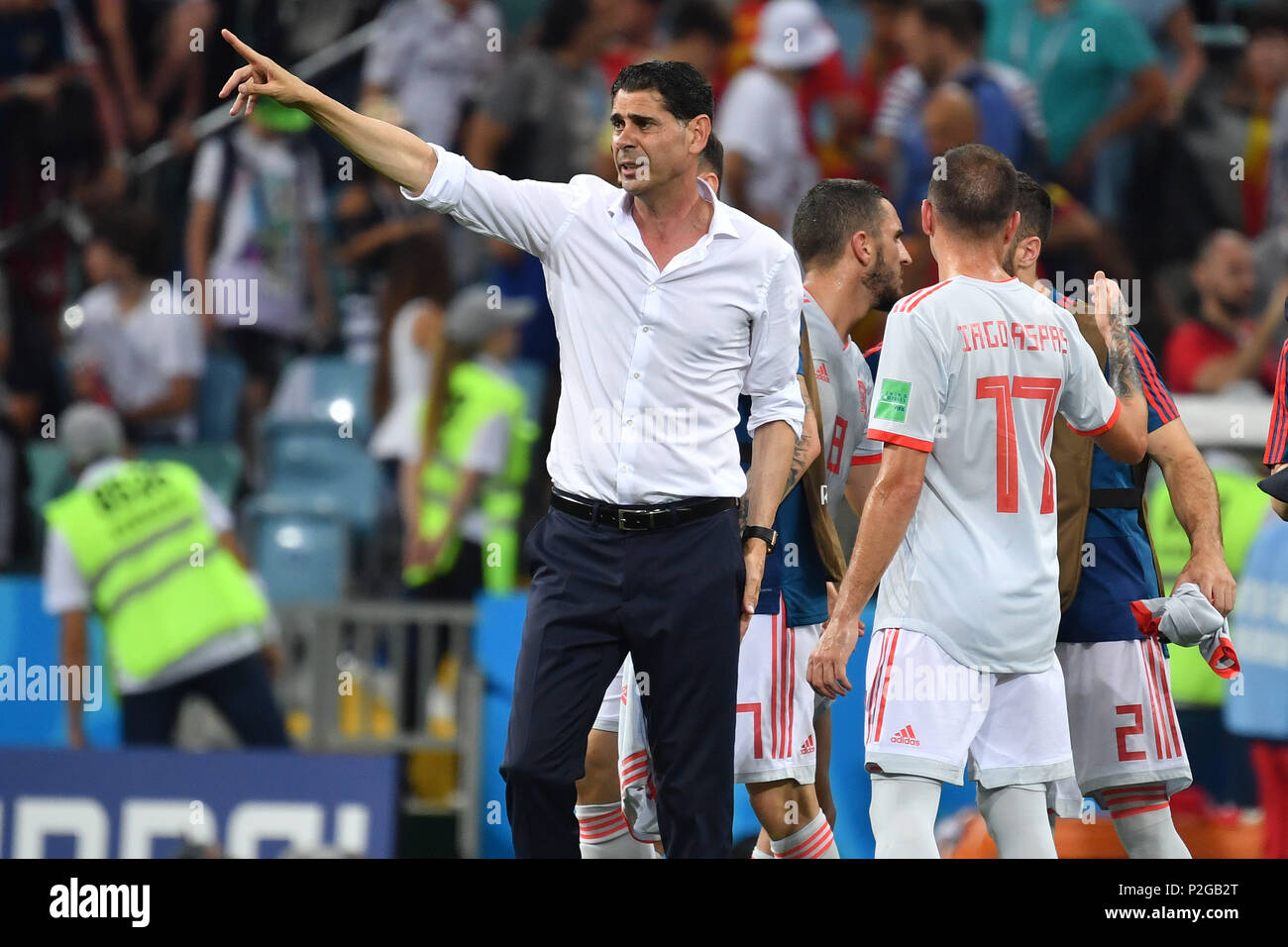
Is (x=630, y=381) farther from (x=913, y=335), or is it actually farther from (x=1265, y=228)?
(x=1265, y=228)

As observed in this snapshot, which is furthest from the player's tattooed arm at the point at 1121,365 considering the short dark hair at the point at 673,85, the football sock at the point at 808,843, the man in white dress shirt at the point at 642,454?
the football sock at the point at 808,843

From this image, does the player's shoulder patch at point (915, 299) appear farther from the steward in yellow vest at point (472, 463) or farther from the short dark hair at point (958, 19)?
the short dark hair at point (958, 19)

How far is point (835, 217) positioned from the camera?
543 cm

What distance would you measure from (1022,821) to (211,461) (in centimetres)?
578

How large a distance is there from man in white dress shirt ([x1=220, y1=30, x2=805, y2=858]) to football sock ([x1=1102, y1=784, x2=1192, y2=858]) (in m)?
1.22

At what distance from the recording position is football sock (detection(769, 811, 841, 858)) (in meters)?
5.17

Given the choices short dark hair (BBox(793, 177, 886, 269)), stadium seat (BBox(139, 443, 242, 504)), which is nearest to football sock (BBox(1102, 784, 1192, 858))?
short dark hair (BBox(793, 177, 886, 269))

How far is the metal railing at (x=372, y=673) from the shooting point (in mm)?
7941

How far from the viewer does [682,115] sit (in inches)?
176

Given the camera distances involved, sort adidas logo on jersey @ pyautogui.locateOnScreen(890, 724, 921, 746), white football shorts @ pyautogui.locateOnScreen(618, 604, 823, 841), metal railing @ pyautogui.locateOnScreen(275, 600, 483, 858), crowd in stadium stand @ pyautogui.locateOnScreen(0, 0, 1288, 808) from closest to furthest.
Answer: adidas logo on jersey @ pyautogui.locateOnScreen(890, 724, 921, 746), white football shorts @ pyautogui.locateOnScreen(618, 604, 823, 841), metal railing @ pyautogui.locateOnScreen(275, 600, 483, 858), crowd in stadium stand @ pyautogui.locateOnScreen(0, 0, 1288, 808)

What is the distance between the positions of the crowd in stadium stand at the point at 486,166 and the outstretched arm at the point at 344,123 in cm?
455

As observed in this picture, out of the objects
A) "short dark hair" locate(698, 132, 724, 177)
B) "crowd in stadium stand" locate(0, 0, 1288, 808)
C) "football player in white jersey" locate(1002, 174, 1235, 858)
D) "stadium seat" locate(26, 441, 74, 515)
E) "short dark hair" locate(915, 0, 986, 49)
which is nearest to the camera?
"football player in white jersey" locate(1002, 174, 1235, 858)

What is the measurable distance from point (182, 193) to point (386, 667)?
11.2 feet

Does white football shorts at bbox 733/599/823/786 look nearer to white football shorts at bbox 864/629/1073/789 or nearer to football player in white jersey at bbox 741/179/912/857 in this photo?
football player in white jersey at bbox 741/179/912/857
